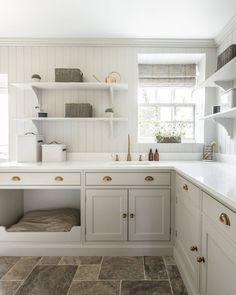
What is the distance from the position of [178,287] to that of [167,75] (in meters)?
2.35

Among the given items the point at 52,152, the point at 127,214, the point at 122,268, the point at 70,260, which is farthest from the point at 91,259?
the point at 52,152

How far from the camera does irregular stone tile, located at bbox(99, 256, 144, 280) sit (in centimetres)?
189

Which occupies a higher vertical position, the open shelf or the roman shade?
the roman shade

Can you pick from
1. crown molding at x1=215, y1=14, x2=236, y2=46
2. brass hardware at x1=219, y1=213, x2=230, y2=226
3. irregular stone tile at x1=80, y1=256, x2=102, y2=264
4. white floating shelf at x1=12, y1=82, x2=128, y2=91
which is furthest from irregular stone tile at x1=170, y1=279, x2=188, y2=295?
crown molding at x1=215, y1=14, x2=236, y2=46

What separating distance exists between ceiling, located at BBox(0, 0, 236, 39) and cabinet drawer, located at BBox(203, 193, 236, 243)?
175cm

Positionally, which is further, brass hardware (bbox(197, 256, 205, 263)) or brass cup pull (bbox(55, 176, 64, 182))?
brass cup pull (bbox(55, 176, 64, 182))

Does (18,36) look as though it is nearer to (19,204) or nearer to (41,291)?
(19,204)

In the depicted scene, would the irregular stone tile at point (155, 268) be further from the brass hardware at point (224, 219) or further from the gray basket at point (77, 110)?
the gray basket at point (77, 110)

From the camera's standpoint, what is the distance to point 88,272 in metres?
1.96

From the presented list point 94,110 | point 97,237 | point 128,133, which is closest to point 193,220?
point 97,237

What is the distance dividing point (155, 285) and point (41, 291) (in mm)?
888

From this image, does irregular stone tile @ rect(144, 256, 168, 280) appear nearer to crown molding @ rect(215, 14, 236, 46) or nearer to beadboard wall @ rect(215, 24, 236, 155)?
beadboard wall @ rect(215, 24, 236, 155)

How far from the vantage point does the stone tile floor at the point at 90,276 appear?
173 centimetres

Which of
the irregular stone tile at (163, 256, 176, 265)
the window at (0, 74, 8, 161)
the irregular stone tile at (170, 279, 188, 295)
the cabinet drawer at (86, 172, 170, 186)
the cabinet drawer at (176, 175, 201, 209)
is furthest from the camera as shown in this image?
the window at (0, 74, 8, 161)
